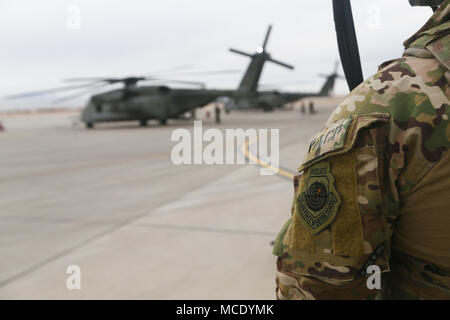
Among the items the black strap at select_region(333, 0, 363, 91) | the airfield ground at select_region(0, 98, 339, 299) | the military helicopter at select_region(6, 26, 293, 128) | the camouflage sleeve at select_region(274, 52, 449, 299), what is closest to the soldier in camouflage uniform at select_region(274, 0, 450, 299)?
the camouflage sleeve at select_region(274, 52, 449, 299)

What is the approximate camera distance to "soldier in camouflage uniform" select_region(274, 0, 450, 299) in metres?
1.03

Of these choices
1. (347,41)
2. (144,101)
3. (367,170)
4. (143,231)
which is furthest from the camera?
(144,101)

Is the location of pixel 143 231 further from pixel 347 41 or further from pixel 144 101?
pixel 144 101

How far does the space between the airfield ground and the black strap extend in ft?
6.51

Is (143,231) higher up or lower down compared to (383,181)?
lower down

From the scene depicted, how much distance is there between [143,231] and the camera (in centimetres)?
436

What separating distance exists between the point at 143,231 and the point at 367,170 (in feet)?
12.0

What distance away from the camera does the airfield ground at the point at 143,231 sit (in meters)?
3.11

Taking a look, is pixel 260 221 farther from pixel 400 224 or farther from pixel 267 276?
pixel 400 224

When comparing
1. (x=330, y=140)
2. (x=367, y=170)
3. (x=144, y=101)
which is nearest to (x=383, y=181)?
(x=367, y=170)

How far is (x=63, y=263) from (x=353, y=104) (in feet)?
10.8

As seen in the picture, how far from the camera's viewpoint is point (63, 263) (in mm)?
3547

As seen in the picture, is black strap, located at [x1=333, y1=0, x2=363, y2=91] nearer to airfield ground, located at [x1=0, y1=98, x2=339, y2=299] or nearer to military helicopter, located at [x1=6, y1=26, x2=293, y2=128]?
airfield ground, located at [x1=0, y1=98, x2=339, y2=299]
